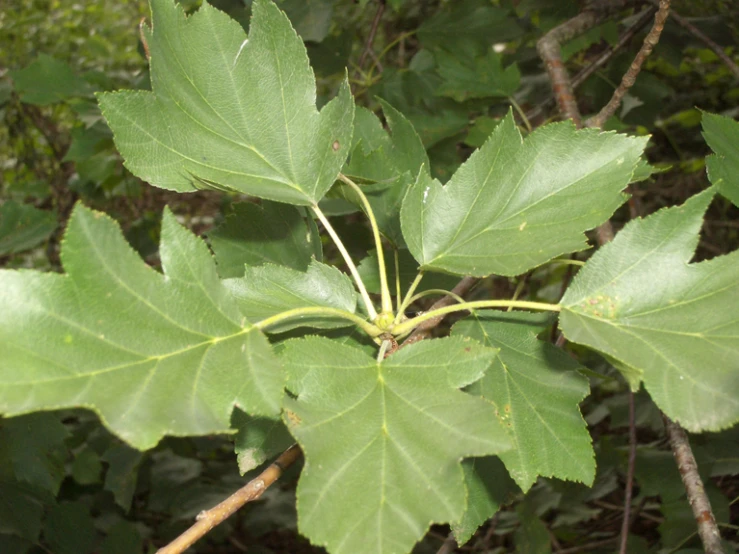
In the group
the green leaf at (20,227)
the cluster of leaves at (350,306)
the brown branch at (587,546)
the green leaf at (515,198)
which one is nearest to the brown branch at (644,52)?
the cluster of leaves at (350,306)

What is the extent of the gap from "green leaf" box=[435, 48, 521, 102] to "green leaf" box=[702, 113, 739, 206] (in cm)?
86

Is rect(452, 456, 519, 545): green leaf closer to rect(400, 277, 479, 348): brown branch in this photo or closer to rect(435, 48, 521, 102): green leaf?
rect(400, 277, 479, 348): brown branch

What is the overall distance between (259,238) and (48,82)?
164 cm

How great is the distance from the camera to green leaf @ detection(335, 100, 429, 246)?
3.63 ft

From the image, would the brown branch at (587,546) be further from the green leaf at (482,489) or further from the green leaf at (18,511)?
the green leaf at (18,511)

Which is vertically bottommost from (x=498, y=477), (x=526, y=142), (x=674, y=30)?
(x=498, y=477)

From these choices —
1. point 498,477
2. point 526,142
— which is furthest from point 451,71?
point 498,477

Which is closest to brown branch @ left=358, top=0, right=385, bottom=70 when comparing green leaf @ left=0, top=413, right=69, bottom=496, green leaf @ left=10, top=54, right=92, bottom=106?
green leaf @ left=10, top=54, right=92, bottom=106

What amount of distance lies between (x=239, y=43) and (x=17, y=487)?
1735 millimetres

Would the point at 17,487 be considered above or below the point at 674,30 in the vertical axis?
below

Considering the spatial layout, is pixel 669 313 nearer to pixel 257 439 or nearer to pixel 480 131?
pixel 257 439

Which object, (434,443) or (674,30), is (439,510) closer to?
(434,443)

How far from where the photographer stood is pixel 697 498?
0.98 m

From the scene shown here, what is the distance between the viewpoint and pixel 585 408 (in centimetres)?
276
